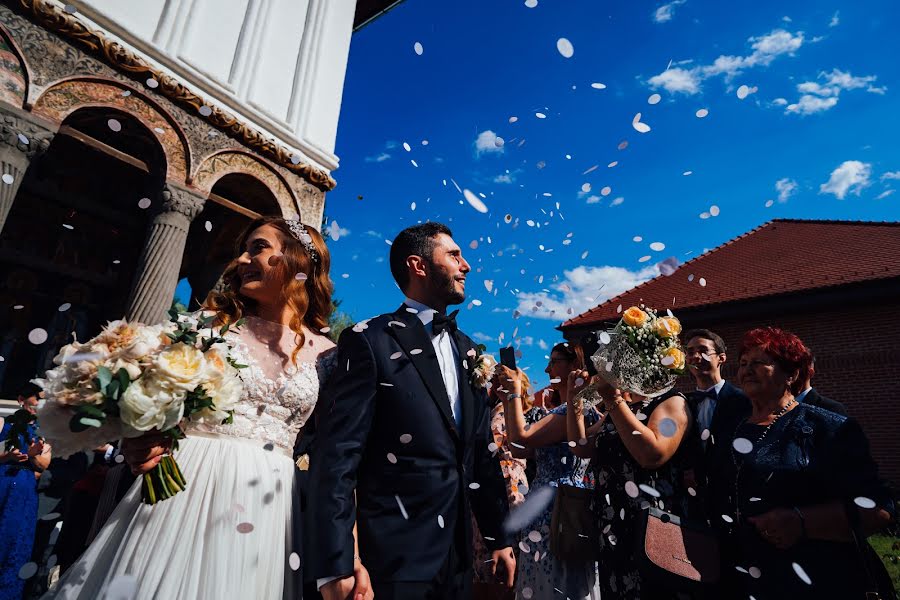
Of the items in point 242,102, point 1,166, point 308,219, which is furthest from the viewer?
point 308,219

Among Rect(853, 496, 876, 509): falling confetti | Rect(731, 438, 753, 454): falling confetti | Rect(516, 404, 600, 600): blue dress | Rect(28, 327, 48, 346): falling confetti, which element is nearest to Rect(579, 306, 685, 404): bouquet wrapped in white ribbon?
Rect(731, 438, 753, 454): falling confetti

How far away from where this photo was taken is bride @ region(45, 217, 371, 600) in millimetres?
1541

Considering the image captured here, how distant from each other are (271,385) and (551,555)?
2.49m

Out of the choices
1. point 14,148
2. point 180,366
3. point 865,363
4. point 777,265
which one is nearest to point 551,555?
point 180,366

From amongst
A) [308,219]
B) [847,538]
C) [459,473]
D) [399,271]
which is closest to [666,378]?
[847,538]

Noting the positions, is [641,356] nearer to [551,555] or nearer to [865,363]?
[551,555]

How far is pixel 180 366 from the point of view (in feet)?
4.97

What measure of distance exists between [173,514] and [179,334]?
0.64 metres

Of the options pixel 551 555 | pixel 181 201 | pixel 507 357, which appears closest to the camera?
pixel 507 357

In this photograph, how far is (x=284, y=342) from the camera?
7.02 ft

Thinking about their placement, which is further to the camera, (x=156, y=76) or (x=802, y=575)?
(x=156, y=76)

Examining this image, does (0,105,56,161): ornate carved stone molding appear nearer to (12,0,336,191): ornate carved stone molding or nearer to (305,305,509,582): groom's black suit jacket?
(12,0,336,191): ornate carved stone molding

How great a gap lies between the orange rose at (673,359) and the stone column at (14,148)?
6844mm

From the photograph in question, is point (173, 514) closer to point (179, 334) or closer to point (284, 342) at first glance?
point (179, 334)
